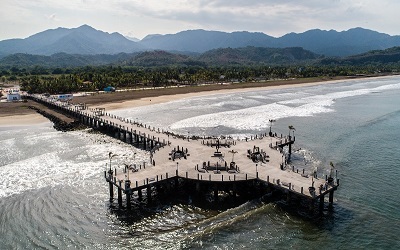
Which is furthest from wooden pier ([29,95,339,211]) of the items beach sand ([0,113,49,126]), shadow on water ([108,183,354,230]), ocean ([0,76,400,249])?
beach sand ([0,113,49,126])

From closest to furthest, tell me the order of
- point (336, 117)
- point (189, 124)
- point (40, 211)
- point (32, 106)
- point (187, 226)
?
point (187, 226) < point (40, 211) < point (189, 124) < point (336, 117) < point (32, 106)

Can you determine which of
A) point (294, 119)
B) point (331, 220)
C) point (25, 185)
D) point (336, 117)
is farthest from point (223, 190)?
point (336, 117)

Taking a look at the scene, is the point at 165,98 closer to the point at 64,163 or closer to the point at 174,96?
the point at 174,96

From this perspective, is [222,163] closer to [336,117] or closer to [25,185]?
[25,185]

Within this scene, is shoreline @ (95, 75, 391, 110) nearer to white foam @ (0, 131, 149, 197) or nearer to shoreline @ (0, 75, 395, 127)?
shoreline @ (0, 75, 395, 127)

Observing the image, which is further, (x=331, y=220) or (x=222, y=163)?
(x=222, y=163)

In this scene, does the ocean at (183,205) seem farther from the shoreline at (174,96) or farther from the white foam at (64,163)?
the shoreline at (174,96)

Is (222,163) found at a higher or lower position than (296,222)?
higher
